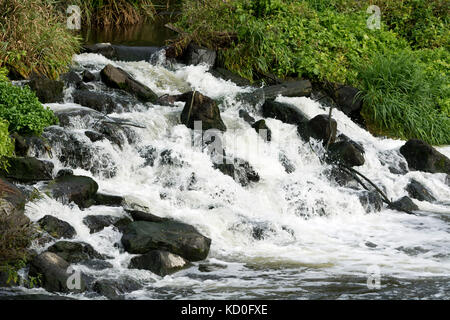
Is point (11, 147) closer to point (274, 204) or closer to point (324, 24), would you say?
point (274, 204)

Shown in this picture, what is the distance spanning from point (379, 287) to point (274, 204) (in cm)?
292

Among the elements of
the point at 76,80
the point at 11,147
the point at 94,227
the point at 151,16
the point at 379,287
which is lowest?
Answer: the point at 379,287

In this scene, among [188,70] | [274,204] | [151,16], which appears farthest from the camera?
[151,16]

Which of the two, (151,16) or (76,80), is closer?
(76,80)

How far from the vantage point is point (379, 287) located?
756cm

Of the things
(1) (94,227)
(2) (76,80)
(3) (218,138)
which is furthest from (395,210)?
(2) (76,80)

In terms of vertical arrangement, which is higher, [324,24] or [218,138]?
[324,24]

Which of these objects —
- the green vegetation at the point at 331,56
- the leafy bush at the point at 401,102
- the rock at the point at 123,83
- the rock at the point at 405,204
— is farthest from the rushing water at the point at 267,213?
the green vegetation at the point at 331,56

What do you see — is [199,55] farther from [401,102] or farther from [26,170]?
[26,170]

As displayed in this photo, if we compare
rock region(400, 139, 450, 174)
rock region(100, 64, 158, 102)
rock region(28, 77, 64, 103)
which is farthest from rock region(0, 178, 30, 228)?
rock region(400, 139, 450, 174)

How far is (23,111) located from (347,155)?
16.2 feet

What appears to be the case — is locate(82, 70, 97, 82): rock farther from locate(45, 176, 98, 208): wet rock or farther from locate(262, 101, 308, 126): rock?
locate(45, 176, 98, 208): wet rock

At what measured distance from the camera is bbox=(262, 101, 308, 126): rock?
12.4 metres

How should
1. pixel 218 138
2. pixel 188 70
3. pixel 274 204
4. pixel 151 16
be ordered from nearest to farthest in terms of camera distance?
pixel 274 204 < pixel 218 138 < pixel 188 70 < pixel 151 16
